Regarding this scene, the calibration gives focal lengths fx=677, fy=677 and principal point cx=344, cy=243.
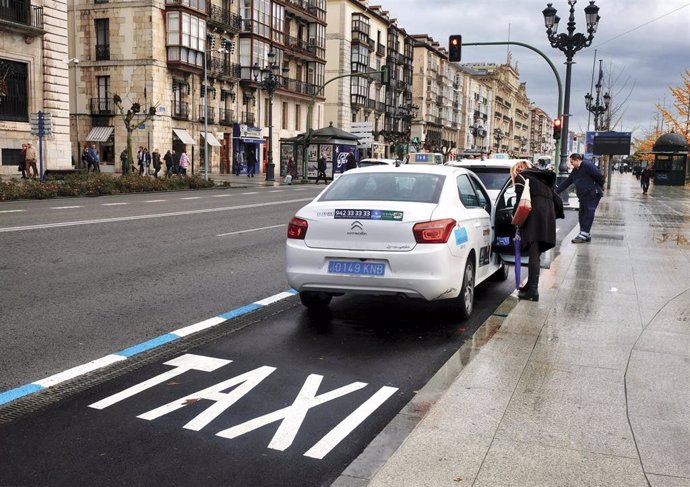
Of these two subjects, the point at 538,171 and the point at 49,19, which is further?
the point at 49,19

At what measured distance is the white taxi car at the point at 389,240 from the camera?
239 inches

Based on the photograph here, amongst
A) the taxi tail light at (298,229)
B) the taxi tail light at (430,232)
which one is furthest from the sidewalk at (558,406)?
the taxi tail light at (298,229)

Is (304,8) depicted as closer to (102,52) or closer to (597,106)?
(102,52)

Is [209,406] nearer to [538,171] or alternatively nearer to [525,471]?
[525,471]

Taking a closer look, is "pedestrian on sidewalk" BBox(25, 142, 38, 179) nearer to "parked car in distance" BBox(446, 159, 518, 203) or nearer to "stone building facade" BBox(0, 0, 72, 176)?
"stone building facade" BBox(0, 0, 72, 176)

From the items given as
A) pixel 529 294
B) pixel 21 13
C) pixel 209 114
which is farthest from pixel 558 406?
pixel 209 114

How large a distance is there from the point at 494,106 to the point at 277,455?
5660 inches

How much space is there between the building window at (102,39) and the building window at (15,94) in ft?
36.6

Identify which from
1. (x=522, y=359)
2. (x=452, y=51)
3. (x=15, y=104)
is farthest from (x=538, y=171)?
(x=15, y=104)

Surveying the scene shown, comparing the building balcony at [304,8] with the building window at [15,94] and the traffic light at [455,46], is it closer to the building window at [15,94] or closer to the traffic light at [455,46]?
the building window at [15,94]

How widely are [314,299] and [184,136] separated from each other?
136ft

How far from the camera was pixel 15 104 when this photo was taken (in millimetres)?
35000

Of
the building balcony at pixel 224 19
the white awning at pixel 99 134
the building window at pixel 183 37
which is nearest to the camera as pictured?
the building window at pixel 183 37

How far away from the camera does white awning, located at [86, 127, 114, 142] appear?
45781 mm
